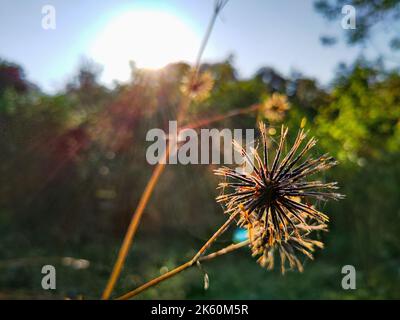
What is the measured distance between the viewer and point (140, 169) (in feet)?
20.4

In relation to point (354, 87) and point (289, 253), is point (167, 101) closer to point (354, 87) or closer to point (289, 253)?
point (354, 87)

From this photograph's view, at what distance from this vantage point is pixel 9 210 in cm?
544

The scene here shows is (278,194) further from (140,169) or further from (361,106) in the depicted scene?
(140,169)

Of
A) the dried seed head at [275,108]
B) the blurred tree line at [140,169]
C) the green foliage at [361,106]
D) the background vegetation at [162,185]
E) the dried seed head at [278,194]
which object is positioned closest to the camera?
the dried seed head at [278,194]

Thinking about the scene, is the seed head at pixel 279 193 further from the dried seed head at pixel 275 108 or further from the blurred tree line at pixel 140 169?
the blurred tree line at pixel 140 169

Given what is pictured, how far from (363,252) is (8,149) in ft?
14.8

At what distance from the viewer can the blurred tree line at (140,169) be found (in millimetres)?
→ 5031

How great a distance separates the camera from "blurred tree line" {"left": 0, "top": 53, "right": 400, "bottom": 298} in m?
5.03
